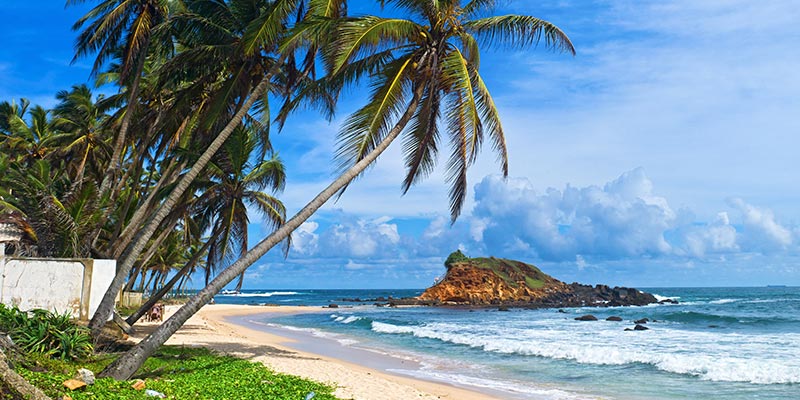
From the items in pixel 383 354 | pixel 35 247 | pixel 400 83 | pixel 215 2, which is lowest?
pixel 383 354

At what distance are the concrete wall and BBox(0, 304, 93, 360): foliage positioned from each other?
1757 millimetres

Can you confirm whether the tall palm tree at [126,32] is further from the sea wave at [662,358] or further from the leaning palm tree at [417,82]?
the sea wave at [662,358]

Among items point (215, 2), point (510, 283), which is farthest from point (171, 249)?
point (510, 283)

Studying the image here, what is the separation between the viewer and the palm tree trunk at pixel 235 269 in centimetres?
867

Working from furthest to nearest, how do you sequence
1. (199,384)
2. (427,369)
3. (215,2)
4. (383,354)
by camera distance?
(383,354)
(427,369)
(215,2)
(199,384)

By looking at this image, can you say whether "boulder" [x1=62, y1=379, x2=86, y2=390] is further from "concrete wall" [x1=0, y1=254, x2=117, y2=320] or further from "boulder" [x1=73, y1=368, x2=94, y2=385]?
"concrete wall" [x1=0, y1=254, x2=117, y2=320]

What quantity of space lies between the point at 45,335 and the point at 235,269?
12.9ft

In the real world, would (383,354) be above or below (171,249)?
below

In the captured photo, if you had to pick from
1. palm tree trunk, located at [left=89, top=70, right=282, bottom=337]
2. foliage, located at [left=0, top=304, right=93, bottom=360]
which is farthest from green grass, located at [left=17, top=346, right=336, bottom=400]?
palm tree trunk, located at [left=89, top=70, right=282, bottom=337]

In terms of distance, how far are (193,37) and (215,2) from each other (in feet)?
3.14

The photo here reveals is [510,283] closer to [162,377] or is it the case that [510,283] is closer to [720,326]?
[720,326]

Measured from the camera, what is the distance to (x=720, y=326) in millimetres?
33312

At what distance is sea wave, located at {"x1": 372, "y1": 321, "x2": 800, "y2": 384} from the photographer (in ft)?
49.5

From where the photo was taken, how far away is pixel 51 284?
41.7ft
